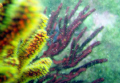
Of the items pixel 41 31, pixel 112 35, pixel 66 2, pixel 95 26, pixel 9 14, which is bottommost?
pixel 9 14

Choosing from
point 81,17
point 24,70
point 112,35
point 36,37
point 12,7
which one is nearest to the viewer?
point 12,7

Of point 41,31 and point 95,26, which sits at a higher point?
point 95,26

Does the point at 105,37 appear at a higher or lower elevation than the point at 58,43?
higher

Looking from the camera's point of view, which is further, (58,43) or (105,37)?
(105,37)

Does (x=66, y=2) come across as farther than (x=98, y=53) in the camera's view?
Yes

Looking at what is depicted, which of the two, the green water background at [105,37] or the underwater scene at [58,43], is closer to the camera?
the underwater scene at [58,43]

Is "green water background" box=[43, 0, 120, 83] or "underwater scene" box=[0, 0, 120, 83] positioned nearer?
"underwater scene" box=[0, 0, 120, 83]

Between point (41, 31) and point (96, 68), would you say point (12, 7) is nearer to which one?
point (41, 31)

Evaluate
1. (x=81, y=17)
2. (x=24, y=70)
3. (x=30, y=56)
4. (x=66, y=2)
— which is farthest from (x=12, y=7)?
(x=66, y=2)
